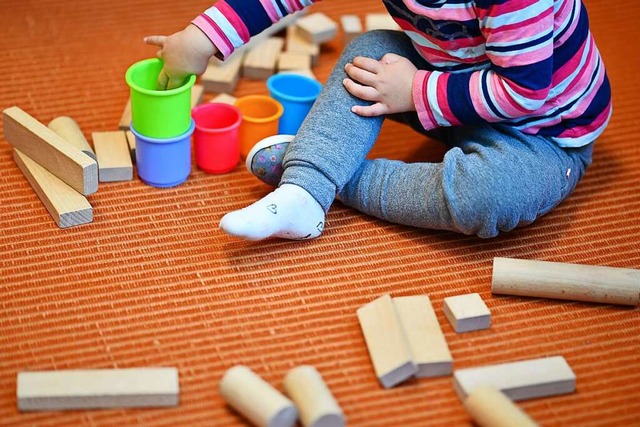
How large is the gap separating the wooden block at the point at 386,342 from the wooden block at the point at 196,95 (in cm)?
52

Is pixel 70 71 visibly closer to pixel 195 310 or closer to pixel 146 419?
pixel 195 310

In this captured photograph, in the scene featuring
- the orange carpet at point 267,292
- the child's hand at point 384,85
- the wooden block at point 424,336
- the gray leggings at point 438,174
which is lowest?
the orange carpet at point 267,292

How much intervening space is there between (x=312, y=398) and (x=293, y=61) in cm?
76

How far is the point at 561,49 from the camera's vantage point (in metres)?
1.13

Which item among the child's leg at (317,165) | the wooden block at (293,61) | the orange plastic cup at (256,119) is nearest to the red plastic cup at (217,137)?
the orange plastic cup at (256,119)

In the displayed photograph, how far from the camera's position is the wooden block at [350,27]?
156cm

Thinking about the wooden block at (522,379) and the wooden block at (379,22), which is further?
the wooden block at (379,22)

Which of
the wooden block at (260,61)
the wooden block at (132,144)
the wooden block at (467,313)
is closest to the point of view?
the wooden block at (467,313)

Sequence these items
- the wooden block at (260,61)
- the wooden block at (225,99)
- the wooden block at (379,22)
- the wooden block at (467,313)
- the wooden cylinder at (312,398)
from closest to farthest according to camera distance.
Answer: the wooden cylinder at (312,398) → the wooden block at (467,313) → the wooden block at (225,99) → the wooden block at (260,61) → the wooden block at (379,22)

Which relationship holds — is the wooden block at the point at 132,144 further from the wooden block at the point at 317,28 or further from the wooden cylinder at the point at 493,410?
the wooden cylinder at the point at 493,410

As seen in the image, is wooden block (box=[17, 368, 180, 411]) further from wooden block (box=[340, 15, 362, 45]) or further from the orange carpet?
wooden block (box=[340, 15, 362, 45])

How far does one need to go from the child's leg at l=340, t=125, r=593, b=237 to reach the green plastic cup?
242 mm

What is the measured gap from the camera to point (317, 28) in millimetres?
1546

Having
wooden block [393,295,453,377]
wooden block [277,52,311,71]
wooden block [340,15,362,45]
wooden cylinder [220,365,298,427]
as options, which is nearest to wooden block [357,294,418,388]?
wooden block [393,295,453,377]
